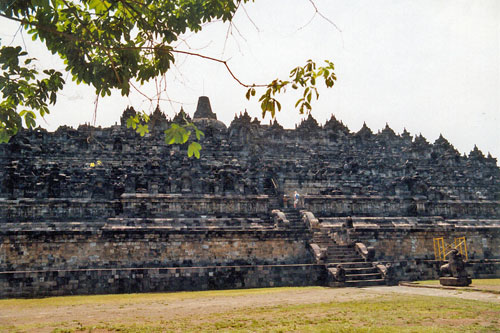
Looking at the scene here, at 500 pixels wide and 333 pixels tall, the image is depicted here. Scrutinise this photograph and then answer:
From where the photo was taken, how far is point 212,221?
73.8 ft

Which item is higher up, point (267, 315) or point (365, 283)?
point (267, 315)

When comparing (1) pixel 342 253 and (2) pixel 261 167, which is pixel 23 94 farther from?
(2) pixel 261 167

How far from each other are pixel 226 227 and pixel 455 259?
10.6 metres

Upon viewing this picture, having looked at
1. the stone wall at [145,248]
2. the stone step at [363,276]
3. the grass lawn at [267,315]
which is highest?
the stone wall at [145,248]

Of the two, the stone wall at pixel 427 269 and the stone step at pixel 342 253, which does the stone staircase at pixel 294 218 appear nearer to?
the stone step at pixel 342 253

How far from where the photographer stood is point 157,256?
19250 millimetres

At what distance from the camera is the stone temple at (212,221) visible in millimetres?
17469

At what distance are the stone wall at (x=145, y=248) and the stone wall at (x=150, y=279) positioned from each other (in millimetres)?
2349

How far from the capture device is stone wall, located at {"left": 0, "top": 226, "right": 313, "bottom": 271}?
717 inches

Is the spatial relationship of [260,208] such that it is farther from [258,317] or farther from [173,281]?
[258,317]

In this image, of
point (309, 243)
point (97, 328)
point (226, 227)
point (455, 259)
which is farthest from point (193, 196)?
point (97, 328)

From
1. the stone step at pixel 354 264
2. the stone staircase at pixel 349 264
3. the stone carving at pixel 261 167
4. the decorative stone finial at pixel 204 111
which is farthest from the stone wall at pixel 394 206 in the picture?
the decorative stone finial at pixel 204 111

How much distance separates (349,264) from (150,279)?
8.50 m

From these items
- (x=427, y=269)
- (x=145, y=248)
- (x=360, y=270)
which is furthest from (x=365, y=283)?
(x=145, y=248)
